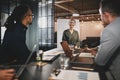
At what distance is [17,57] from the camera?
172 cm

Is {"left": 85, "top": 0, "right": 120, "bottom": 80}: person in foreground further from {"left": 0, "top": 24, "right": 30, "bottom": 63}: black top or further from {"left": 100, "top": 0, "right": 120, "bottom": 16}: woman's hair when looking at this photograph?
{"left": 0, "top": 24, "right": 30, "bottom": 63}: black top

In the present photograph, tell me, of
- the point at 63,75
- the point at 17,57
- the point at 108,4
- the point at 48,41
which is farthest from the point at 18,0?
the point at 63,75

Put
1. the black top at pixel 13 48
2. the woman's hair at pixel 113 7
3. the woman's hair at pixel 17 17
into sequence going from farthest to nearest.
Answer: the woman's hair at pixel 17 17
the black top at pixel 13 48
the woman's hair at pixel 113 7

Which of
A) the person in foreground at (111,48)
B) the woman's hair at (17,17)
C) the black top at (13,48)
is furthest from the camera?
the woman's hair at (17,17)

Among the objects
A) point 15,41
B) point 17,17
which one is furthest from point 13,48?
point 17,17

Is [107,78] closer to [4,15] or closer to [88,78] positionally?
[88,78]

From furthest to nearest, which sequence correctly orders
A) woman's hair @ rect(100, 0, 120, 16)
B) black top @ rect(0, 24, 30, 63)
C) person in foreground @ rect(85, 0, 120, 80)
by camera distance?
black top @ rect(0, 24, 30, 63)
woman's hair @ rect(100, 0, 120, 16)
person in foreground @ rect(85, 0, 120, 80)

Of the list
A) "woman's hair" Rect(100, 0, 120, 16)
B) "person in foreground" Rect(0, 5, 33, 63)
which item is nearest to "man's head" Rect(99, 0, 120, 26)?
"woman's hair" Rect(100, 0, 120, 16)

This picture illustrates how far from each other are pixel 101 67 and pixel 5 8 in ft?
12.1

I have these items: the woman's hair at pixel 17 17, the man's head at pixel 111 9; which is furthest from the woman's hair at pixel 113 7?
the woman's hair at pixel 17 17

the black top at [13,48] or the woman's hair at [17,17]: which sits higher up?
the woman's hair at [17,17]

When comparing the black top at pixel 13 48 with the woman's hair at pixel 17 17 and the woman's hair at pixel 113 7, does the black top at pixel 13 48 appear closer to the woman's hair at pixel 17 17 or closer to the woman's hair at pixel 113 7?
the woman's hair at pixel 17 17

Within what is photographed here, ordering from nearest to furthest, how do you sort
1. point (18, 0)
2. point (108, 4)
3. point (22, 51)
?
point (108, 4)
point (22, 51)
point (18, 0)

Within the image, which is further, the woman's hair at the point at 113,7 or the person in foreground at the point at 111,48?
the woman's hair at the point at 113,7
